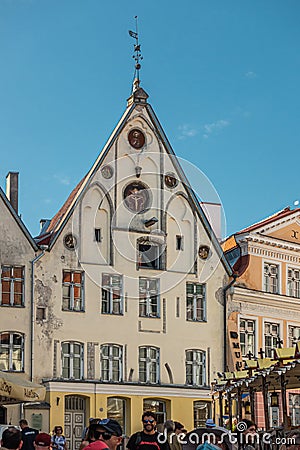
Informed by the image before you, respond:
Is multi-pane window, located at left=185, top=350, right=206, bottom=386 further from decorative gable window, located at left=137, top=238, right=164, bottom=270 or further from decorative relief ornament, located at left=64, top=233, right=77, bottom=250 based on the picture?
decorative relief ornament, located at left=64, top=233, right=77, bottom=250

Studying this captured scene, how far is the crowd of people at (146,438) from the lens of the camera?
8.60m

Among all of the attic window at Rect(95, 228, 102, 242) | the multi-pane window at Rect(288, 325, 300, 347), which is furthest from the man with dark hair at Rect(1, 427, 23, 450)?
the multi-pane window at Rect(288, 325, 300, 347)

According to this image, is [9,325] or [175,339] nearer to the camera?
[9,325]

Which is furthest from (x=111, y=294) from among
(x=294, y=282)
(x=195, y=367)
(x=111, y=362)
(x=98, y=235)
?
(x=294, y=282)

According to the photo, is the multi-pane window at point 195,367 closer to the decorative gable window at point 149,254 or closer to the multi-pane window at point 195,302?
the multi-pane window at point 195,302

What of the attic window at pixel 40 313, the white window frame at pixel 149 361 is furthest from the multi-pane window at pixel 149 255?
the attic window at pixel 40 313

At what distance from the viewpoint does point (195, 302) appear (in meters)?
37.4

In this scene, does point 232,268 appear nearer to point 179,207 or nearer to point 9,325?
point 179,207

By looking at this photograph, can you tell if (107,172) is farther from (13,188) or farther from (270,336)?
(270,336)

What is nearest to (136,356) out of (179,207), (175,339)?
(175,339)

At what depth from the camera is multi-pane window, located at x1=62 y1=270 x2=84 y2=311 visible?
34844 millimetres

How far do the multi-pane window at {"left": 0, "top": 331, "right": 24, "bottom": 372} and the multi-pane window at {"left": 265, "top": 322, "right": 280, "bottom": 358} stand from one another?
10222 mm

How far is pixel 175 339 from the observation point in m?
36.4

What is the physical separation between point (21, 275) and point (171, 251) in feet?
20.5
